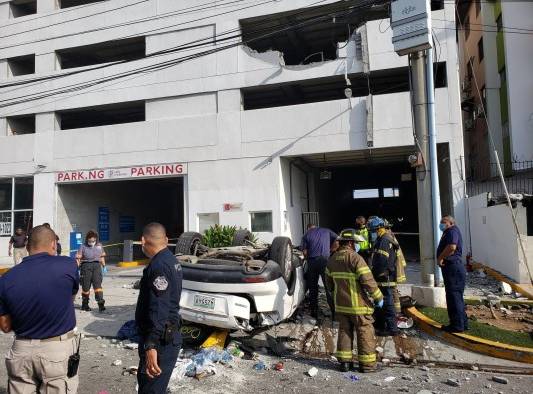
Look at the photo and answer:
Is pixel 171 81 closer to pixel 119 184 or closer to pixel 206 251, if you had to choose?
pixel 119 184

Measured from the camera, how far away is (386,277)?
19.6 ft

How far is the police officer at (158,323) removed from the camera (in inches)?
117

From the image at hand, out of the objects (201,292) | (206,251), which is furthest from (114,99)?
(201,292)

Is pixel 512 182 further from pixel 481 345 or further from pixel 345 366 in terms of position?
pixel 345 366

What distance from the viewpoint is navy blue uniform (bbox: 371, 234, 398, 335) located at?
597cm

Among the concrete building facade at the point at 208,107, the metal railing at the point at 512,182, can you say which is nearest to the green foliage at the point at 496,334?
the concrete building facade at the point at 208,107

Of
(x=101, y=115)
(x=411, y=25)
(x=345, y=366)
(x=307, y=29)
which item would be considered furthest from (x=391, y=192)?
(x=345, y=366)

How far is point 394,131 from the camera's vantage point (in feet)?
43.1

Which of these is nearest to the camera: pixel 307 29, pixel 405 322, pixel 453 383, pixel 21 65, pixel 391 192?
pixel 453 383

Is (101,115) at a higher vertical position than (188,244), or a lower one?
higher

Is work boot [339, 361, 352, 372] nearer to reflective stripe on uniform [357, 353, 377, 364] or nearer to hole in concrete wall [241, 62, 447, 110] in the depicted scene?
reflective stripe on uniform [357, 353, 377, 364]

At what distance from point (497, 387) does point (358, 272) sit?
1.77 m

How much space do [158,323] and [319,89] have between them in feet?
50.6

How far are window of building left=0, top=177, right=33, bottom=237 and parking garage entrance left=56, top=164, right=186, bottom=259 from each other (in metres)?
1.56
